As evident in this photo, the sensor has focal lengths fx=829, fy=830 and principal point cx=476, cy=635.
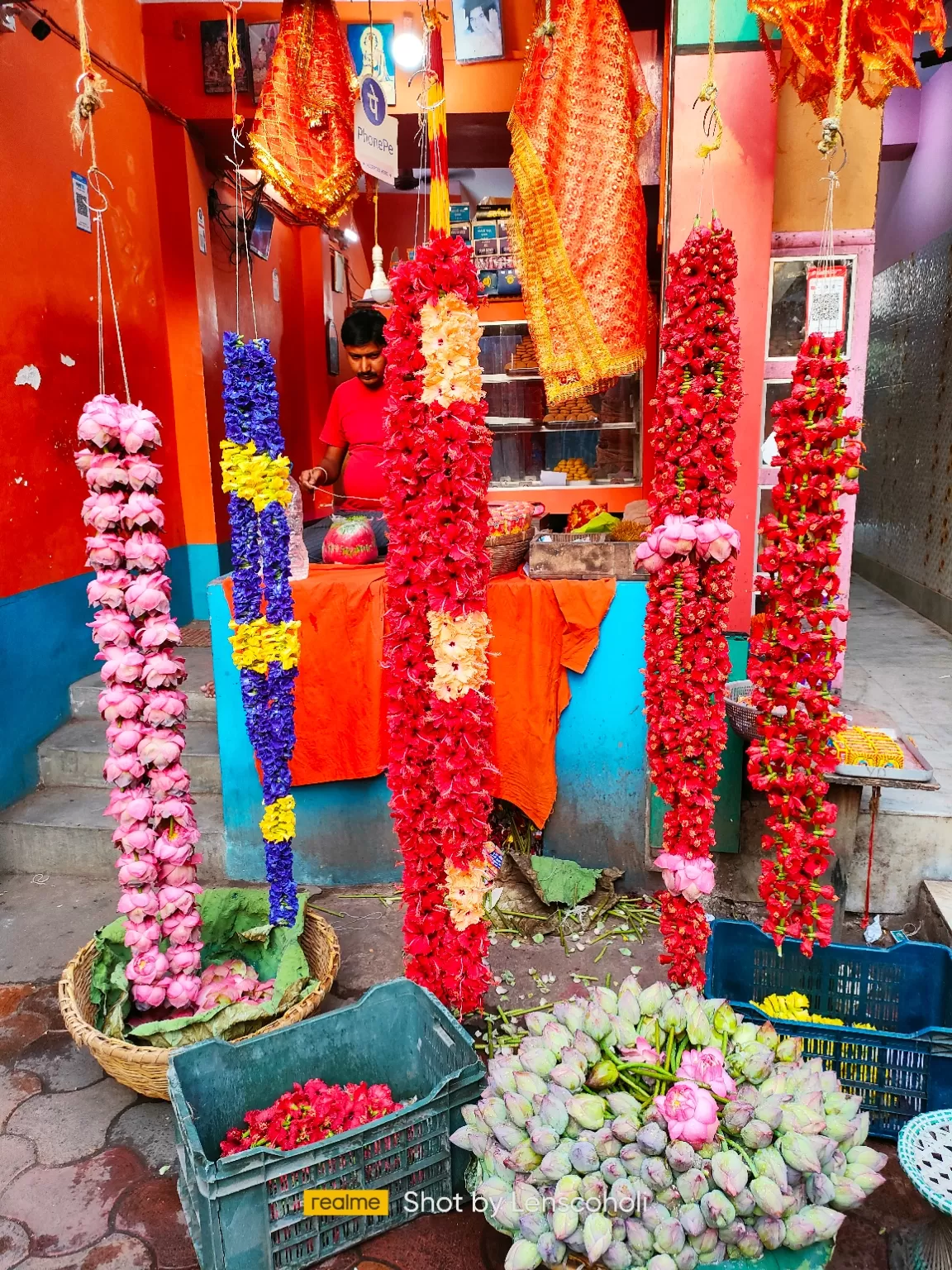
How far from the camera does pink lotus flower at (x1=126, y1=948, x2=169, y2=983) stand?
2453mm

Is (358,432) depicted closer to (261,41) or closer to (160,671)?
(160,671)

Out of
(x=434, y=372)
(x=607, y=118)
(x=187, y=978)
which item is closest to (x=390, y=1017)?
(x=187, y=978)

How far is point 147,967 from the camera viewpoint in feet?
8.05

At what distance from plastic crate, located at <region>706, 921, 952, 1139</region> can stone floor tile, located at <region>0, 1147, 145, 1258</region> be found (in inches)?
67.6

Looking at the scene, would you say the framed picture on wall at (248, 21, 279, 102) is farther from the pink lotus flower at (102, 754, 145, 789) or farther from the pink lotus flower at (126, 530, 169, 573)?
the pink lotus flower at (102, 754, 145, 789)

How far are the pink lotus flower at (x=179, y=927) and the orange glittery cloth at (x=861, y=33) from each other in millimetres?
3141

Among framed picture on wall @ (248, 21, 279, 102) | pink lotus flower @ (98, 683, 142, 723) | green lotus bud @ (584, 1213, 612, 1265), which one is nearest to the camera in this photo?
green lotus bud @ (584, 1213, 612, 1265)

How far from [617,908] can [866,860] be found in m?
1.00

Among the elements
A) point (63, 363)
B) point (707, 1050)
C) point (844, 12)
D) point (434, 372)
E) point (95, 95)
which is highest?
point (844, 12)

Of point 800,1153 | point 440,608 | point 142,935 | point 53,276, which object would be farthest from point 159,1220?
point 53,276

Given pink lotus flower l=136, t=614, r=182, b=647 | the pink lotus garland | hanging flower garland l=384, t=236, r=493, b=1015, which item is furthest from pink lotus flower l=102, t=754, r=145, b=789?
hanging flower garland l=384, t=236, r=493, b=1015

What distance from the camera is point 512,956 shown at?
10.4 ft

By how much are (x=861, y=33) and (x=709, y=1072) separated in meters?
2.86

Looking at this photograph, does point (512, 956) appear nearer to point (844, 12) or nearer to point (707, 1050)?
point (707, 1050)
